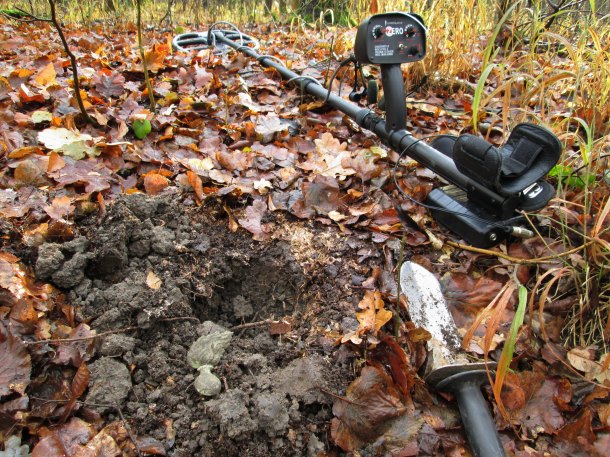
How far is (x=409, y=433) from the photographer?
4.04 ft

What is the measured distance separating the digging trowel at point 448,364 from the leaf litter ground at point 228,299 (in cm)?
6

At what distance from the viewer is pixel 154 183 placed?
1.87m

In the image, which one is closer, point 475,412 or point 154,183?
point 475,412

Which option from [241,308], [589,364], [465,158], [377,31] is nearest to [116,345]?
[241,308]

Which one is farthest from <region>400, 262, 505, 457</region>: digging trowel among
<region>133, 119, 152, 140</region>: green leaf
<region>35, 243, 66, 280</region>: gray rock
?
<region>133, 119, 152, 140</region>: green leaf

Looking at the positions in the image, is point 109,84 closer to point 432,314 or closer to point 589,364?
point 432,314

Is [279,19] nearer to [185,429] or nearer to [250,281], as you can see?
[250,281]

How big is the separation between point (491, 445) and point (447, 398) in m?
Answer: 0.19

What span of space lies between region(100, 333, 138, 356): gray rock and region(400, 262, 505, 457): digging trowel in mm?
978

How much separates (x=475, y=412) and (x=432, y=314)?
1.20 feet

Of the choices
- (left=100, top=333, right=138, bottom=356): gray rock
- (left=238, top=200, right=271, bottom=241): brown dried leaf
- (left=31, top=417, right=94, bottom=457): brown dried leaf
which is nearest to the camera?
(left=31, top=417, right=94, bottom=457): brown dried leaf

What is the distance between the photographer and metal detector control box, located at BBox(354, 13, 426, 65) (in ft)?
6.77

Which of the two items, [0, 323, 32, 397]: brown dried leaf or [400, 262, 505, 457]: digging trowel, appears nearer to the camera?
[0, 323, 32, 397]: brown dried leaf

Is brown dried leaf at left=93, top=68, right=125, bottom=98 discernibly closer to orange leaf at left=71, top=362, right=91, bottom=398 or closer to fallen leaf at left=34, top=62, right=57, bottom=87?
fallen leaf at left=34, top=62, right=57, bottom=87
